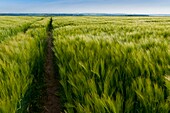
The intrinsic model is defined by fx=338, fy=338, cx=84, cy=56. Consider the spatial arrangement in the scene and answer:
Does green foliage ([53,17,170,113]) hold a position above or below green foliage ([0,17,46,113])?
above

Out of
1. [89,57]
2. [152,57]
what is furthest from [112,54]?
[152,57]

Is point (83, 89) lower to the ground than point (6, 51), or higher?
higher

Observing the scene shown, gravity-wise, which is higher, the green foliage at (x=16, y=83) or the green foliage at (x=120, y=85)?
the green foliage at (x=120, y=85)

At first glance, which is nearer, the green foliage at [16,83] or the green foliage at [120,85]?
the green foliage at [120,85]

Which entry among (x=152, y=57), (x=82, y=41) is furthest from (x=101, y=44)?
(x=152, y=57)

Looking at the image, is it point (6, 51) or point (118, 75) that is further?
point (6, 51)

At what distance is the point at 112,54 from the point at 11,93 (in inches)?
48.6

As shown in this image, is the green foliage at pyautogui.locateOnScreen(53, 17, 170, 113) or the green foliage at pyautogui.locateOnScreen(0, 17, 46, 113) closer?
the green foliage at pyautogui.locateOnScreen(53, 17, 170, 113)

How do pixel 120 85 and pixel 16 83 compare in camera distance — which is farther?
pixel 16 83

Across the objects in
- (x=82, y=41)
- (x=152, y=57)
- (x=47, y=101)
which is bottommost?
(x=47, y=101)

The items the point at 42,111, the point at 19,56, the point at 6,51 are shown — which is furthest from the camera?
the point at 6,51

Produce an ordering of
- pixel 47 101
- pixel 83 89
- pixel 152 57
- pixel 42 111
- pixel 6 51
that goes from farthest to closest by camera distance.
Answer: pixel 6 51 < pixel 47 101 < pixel 42 111 < pixel 152 57 < pixel 83 89

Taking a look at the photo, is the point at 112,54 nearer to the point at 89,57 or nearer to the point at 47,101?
the point at 89,57

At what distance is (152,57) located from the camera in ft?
9.66
